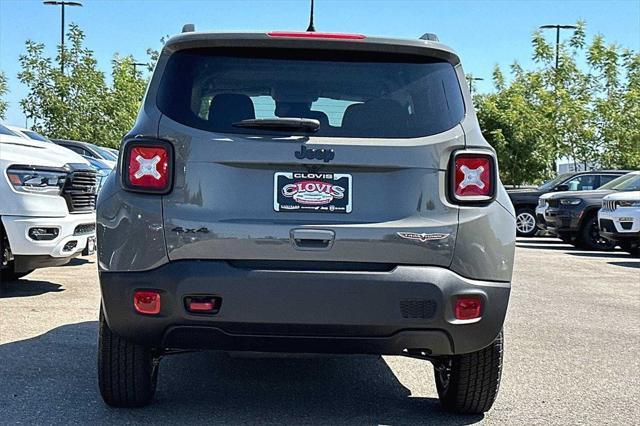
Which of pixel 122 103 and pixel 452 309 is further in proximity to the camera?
pixel 122 103

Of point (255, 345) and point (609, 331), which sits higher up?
point (255, 345)

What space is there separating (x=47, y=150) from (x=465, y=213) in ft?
18.5

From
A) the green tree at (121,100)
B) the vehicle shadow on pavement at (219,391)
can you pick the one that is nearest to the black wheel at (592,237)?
the vehicle shadow on pavement at (219,391)

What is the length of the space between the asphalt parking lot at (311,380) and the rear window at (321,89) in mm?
1303

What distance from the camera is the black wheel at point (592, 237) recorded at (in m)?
17.8

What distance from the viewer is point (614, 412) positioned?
4.84 m

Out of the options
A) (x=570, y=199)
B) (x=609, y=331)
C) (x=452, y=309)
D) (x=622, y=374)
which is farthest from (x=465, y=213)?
(x=570, y=199)

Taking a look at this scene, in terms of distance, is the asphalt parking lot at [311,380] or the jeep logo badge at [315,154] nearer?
the jeep logo badge at [315,154]

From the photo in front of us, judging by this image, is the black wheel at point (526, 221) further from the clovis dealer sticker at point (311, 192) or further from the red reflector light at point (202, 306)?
the red reflector light at point (202, 306)

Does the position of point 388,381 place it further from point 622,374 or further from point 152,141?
point 152,141

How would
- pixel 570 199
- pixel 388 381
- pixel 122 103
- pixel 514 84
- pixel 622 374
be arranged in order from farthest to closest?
pixel 122 103, pixel 514 84, pixel 570 199, pixel 622 374, pixel 388 381

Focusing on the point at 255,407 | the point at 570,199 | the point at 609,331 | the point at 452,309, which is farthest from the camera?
the point at 570,199

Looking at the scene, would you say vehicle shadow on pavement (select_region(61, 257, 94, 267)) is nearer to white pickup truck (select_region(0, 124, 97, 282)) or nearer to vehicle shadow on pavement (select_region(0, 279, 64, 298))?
vehicle shadow on pavement (select_region(0, 279, 64, 298))

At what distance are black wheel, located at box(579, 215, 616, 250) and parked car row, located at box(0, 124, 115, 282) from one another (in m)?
11.9
